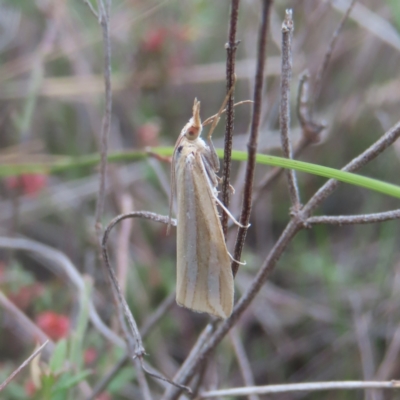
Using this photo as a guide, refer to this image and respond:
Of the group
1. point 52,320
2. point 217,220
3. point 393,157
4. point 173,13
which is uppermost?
point 173,13

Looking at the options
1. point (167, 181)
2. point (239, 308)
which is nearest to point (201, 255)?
point (239, 308)

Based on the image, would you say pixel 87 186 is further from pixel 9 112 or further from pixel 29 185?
pixel 9 112

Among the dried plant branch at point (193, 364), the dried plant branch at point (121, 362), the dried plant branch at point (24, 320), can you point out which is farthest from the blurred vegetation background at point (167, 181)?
the dried plant branch at point (193, 364)

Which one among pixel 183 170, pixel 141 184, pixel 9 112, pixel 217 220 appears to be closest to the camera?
pixel 217 220

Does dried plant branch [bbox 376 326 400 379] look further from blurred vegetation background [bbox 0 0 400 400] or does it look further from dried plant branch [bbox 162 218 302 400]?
dried plant branch [bbox 162 218 302 400]

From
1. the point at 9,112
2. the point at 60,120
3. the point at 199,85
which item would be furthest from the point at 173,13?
the point at 9,112

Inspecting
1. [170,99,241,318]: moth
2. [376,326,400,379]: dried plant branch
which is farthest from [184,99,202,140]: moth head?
[376,326,400,379]: dried plant branch

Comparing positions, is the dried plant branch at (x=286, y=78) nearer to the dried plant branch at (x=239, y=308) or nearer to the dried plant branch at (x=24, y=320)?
the dried plant branch at (x=239, y=308)
